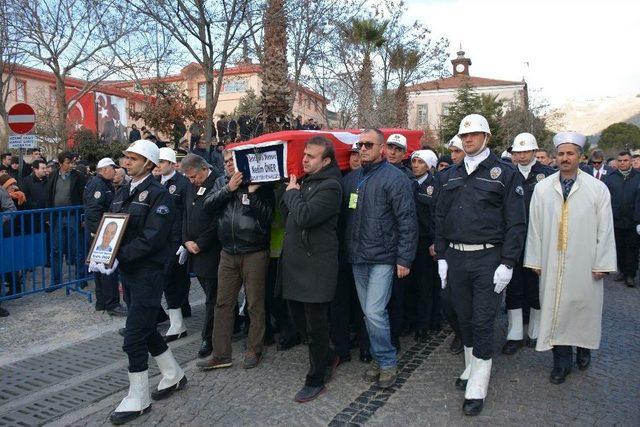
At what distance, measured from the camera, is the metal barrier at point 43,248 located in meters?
7.07

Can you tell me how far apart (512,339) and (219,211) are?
335 centimetres

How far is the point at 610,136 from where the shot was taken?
49.1m

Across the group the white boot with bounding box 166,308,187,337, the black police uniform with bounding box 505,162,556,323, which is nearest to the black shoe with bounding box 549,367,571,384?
the black police uniform with bounding box 505,162,556,323

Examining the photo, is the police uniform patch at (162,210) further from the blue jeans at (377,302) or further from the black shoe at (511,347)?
the black shoe at (511,347)

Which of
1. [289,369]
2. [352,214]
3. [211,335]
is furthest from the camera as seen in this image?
[211,335]

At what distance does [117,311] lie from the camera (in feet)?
23.6

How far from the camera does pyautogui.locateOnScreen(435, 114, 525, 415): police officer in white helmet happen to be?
14.2ft

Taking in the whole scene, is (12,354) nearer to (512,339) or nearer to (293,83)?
(512,339)

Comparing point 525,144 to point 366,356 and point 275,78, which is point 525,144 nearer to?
point 366,356

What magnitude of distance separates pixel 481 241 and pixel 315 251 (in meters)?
1.37

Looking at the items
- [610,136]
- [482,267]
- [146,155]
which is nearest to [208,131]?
[146,155]

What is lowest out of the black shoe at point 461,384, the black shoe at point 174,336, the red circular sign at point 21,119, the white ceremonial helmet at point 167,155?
the black shoe at point 461,384

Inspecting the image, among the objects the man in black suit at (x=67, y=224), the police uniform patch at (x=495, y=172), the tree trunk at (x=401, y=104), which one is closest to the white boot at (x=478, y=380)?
the police uniform patch at (x=495, y=172)

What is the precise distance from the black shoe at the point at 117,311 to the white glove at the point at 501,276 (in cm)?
487
